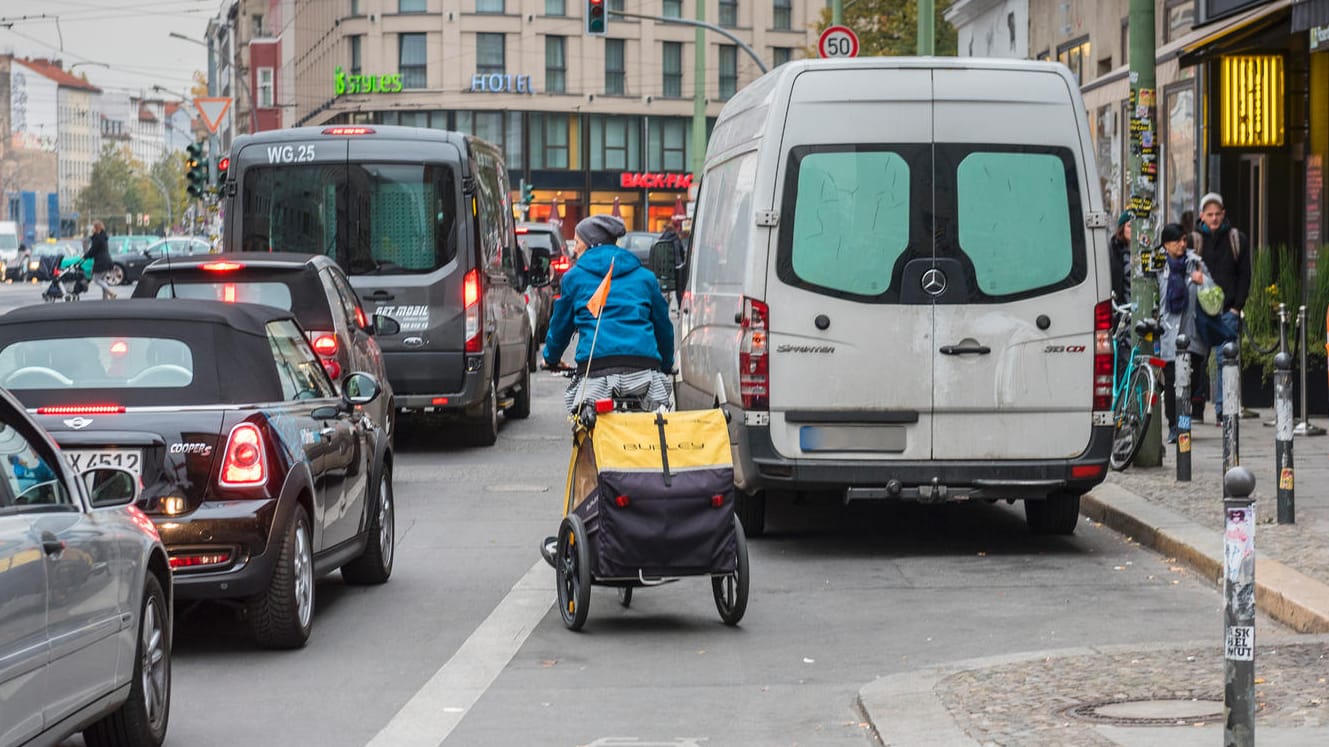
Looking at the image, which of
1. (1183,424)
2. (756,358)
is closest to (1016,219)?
(756,358)

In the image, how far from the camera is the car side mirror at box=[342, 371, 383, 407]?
33.4ft

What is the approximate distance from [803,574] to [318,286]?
487cm

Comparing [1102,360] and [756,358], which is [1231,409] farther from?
[756,358]

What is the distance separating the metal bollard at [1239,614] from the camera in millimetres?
5836

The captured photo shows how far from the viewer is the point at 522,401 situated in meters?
21.8

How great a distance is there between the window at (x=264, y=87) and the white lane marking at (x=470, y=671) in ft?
376

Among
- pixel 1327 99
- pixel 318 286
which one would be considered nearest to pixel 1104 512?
pixel 318 286

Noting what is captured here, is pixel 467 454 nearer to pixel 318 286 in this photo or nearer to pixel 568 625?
pixel 318 286

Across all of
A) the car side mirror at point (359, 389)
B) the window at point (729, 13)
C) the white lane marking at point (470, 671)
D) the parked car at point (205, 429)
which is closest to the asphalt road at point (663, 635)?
the white lane marking at point (470, 671)

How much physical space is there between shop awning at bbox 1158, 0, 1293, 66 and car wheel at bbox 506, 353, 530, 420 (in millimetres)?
7802

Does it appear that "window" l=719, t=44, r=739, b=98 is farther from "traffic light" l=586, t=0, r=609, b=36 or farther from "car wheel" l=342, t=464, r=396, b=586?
"car wheel" l=342, t=464, r=396, b=586

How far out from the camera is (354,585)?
10859 millimetres

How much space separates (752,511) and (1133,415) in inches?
156

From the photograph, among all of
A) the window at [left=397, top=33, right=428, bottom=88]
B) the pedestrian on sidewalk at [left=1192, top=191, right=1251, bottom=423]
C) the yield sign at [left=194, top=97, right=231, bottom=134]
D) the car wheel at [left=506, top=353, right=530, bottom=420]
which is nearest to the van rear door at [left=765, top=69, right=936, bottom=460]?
the pedestrian on sidewalk at [left=1192, top=191, right=1251, bottom=423]
